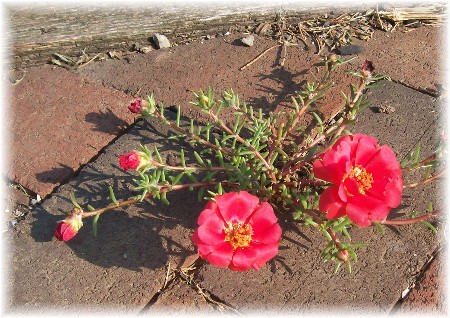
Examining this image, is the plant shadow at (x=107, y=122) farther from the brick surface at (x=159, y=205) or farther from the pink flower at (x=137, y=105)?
the pink flower at (x=137, y=105)

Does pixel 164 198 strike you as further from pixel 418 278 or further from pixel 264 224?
pixel 418 278

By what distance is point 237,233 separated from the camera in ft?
5.52

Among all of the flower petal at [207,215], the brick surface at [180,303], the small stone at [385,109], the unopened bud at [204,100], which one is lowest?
the brick surface at [180,303]

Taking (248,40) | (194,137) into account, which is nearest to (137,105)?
(194,137)

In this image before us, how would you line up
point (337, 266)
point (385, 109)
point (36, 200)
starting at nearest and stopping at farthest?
point (337, 266)
point (36, 200)
point (385, 109)

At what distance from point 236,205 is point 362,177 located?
35 centimetres

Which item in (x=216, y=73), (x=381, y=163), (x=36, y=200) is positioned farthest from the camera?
(x=216, y=73)

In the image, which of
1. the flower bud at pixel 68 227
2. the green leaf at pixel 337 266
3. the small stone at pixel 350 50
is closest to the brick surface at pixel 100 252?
the flower bud at pixel 68 227

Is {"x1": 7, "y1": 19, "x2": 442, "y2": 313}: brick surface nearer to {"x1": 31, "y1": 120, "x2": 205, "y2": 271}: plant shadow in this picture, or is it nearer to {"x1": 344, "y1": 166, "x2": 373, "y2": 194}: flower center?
{"x1": 31, "y1": 120, "x2": 205, "y2": 271}: plant shadow

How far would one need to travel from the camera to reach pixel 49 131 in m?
2.33

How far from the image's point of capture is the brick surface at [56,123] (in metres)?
2.20

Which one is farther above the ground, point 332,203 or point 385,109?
point 332,203

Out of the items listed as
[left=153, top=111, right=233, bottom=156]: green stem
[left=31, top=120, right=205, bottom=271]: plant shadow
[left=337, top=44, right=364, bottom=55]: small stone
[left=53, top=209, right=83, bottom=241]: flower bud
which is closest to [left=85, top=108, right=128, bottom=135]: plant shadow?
[left=31, top=120, right=205, bottom=271]: plant shadow

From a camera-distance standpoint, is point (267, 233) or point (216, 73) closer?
point (267, 233)
